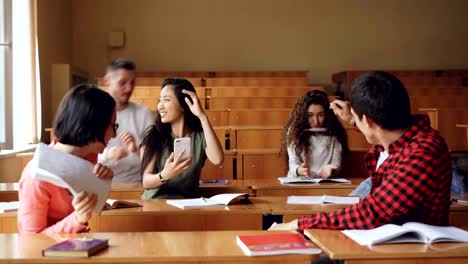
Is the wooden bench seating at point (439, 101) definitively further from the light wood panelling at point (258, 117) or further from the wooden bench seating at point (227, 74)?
the wooden bench seating at point (227, 74)

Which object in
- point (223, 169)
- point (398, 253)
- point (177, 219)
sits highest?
point (398, 253)

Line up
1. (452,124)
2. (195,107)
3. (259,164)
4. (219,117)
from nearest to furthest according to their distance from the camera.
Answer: (195,107), (259,164), (452,124), (219,117)

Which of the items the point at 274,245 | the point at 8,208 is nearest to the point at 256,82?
the point at 8,208

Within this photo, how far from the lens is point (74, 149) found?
2254 millimetres

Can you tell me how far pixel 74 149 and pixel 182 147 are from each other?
0.96 metres

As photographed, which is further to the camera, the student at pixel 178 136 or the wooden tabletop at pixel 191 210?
the student at pixel 178 136

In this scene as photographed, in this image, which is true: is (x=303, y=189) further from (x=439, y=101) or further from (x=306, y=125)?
(x=439, y=101)

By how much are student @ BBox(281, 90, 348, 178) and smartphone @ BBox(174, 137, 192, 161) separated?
1.39m

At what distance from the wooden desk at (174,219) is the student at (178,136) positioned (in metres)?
0.52

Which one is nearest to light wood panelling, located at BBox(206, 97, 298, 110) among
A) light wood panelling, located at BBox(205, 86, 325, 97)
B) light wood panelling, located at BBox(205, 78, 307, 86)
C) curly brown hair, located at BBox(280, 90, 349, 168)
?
light wood panelling, located at BBox(205, 86, 325, 97)

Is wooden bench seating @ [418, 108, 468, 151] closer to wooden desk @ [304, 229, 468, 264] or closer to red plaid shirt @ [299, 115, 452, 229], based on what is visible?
red plaid shirt @ [299, 115, 452, 229]

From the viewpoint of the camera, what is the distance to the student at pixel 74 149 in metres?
2.21

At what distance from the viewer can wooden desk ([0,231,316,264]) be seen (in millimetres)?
1891

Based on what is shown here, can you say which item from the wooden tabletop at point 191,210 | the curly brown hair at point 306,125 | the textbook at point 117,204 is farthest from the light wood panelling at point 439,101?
the textbook at point 117,204
